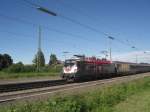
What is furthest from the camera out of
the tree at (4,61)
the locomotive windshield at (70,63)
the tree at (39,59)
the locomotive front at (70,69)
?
the tree at (4,61)

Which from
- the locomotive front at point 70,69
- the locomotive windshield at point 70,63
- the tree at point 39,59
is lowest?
the locomotive front at point 70,69

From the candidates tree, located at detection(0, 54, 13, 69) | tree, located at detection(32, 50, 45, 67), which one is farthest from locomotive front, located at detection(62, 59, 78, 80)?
tree, located at detection(0, 54, 13, 69)

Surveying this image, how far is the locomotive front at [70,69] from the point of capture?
113 ft

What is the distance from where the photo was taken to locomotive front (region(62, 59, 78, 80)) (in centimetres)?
3459

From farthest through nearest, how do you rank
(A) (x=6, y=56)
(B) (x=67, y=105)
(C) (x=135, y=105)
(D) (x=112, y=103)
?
(A) (x=6, y=56)
(D) (x=112, y=103)
(C) (x=135, y=105)
(B) (x=67, y=105)

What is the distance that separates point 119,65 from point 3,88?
36.2 metres

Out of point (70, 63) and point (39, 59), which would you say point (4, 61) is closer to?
point (39, 59)

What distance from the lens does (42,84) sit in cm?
2961

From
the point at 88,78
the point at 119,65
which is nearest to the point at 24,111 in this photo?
the point at 88,78

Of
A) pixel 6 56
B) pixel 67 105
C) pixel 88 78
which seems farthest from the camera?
pixel 6 56

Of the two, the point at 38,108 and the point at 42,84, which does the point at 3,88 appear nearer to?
the point at 42,84

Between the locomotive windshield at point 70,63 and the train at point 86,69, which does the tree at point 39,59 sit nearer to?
the train at point 86,69

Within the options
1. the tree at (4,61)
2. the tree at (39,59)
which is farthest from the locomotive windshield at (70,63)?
the tree at (4,61)

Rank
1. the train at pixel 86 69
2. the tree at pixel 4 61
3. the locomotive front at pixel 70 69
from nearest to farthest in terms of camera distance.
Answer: the locomotive front at pixel 70 69 < the train at pixel 86 69 < the tree at pixel 4 61
